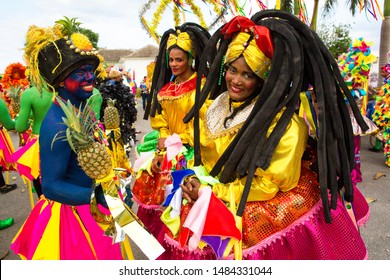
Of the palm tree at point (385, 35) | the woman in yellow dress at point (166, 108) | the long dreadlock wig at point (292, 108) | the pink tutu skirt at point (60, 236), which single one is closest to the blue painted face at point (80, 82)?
the pink tutu skirt at point (60, 236)

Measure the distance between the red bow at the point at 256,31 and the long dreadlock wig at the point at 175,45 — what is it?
1.38 meters

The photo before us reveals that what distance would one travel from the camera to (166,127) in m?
3.27

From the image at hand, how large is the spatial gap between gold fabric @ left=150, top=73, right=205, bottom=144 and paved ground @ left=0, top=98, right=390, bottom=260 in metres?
1.42

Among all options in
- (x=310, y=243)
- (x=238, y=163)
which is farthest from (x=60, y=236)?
(x=310, y=243)

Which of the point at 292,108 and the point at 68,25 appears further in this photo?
the point at 68,25

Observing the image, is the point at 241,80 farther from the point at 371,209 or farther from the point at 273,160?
the point at 371,209

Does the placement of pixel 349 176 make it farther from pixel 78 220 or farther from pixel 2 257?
pixel 2 257

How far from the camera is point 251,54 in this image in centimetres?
164

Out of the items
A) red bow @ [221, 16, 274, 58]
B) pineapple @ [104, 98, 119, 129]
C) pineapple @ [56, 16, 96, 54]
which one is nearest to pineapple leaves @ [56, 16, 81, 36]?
pineapple @ [56, 16, 96, 54]

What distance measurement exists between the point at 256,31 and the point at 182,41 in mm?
1601

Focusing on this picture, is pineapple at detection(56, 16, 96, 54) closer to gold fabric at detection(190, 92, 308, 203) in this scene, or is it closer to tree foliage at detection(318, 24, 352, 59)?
gold fabric at detection(190, 92, 308, 203)

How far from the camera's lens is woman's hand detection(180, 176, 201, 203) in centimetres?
162
